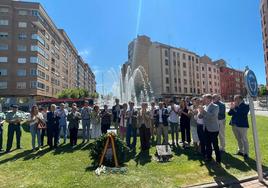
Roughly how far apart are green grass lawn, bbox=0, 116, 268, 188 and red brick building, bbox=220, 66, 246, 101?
116 metres

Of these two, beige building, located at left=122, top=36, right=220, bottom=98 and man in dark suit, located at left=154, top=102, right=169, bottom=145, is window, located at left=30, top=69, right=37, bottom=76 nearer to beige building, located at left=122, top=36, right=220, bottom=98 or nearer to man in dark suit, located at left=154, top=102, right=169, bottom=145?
beige building, located at left=122, top=36, right=220, bottom=98

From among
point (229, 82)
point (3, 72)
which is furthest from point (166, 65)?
point (229, 82)

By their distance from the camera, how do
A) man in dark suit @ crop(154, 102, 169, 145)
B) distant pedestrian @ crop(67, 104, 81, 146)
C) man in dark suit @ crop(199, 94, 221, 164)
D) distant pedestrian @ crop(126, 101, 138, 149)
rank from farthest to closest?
1. distant pedestrian @ crop(67, 104, 81, 146)
2. man in dark suit @ crop(154, 102, 169, 145)
3. distant pedestrian @ crop(126, 101, 138, 149)
4. man in dark suit @ crop(199, 94, 221, 164)

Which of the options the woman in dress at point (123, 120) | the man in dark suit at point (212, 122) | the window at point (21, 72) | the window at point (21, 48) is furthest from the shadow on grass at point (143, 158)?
the window at point (21, 48)

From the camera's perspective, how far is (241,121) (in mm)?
8789

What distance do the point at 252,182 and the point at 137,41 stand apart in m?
85.4

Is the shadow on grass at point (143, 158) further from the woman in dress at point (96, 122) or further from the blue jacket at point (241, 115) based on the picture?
the blue jacket at point (241, 115)

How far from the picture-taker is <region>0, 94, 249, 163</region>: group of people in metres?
8.66

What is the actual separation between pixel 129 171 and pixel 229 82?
127070mm

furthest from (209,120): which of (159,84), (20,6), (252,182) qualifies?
(159,84)

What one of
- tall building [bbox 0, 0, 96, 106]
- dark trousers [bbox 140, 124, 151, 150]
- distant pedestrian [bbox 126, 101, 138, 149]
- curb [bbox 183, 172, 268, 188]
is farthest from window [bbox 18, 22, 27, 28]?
curb [bbox 183, 172, 268, 188]

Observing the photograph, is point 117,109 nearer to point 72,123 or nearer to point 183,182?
point 72,123

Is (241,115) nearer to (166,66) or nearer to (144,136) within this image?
(144,136)

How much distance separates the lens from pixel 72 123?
12.0 meters
